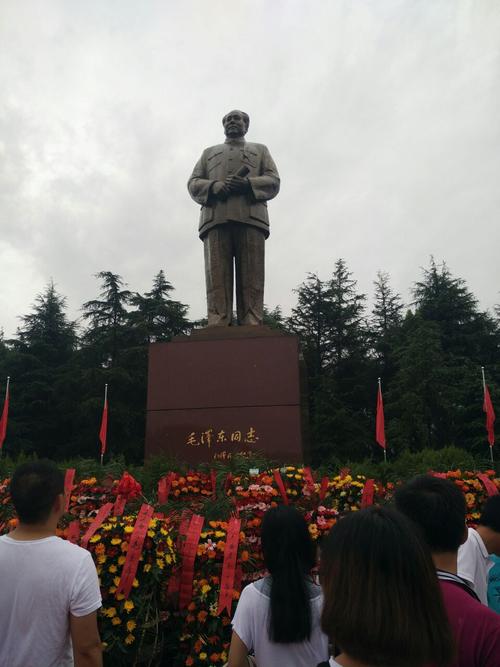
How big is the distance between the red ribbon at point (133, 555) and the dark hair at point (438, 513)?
4.90 ft

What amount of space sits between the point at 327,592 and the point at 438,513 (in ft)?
1.96

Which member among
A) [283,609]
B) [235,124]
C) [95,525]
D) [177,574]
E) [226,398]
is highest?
[235,124]

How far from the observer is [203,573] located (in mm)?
2797

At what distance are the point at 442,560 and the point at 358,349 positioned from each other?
792 inches

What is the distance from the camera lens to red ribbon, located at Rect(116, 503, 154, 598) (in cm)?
254

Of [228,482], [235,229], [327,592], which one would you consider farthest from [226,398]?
[327,592]

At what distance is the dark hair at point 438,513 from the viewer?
1543 mm

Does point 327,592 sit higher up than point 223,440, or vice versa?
point 223,440

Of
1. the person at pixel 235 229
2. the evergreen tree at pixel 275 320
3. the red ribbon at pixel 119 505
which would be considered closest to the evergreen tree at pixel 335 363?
the evergreen tree at pixel 275 320

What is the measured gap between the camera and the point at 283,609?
65.6 inches

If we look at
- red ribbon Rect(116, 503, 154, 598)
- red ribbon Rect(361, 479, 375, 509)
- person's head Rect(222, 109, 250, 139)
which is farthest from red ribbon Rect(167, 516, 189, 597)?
person's head Rect(222, 109, 250, 139)

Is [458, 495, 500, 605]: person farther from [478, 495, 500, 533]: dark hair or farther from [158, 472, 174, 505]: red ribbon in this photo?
[158, 472, 174, 505]: red ribbon

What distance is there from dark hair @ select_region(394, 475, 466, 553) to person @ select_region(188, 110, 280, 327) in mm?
5030

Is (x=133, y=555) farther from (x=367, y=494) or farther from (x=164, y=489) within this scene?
(x=367, y=494)
